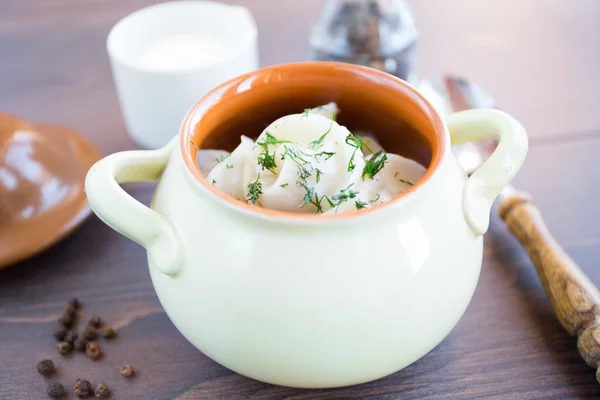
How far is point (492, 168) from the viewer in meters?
0.61

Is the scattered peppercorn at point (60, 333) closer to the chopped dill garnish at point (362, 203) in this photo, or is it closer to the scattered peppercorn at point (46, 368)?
the scattered peppercorn at point (46, 368)

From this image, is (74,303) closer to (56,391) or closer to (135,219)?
(56,391)

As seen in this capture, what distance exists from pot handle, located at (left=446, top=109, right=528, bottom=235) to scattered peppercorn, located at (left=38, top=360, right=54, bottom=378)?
0.49 m

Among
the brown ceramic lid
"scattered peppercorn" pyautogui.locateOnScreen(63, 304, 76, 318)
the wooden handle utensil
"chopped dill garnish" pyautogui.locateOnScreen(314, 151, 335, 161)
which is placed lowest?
"scattered peppercorn" pyautogui.locateOnScreen(63, 304, 76, 318)

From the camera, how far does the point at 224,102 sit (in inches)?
25.9

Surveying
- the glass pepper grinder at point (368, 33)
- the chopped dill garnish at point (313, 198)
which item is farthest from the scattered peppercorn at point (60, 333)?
the glass pepper grinder at point (368, 33)

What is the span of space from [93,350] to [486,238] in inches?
21.1

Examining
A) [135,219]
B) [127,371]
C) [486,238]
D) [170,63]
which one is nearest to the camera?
[135,219]

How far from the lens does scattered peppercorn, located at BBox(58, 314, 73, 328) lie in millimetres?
745

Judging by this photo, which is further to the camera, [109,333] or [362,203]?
[109,333]

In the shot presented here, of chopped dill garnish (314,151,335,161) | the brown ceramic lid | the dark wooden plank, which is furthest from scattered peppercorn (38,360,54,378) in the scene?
chopped dill garnish (314,151,335,161)

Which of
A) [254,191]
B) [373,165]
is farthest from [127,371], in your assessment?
[373,165]

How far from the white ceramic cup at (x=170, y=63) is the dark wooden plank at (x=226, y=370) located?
0.20m

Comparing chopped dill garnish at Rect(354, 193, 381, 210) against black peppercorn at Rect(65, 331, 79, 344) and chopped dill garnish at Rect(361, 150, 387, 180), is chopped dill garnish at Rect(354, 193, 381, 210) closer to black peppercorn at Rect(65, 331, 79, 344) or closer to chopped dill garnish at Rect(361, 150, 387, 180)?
chopped dill garnish at Rect(361, 150, 387, 180)
